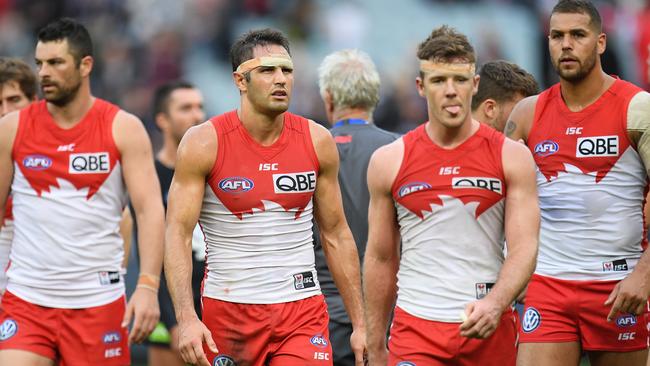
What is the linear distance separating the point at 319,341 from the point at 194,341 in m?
0.80

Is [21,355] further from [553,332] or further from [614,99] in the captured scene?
[614,99]

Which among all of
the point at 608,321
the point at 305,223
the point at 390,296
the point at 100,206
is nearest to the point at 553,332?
the point at 608,321

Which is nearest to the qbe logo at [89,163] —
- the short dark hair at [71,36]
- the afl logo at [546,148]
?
the short dark hair at [71,36]

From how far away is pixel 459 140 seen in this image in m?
7.14

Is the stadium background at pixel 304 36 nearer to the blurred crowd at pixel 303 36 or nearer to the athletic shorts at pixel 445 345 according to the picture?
the blurred crowd at pixel 303 36

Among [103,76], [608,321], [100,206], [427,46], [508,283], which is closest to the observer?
[508,283]

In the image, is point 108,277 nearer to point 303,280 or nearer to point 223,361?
point 223,361

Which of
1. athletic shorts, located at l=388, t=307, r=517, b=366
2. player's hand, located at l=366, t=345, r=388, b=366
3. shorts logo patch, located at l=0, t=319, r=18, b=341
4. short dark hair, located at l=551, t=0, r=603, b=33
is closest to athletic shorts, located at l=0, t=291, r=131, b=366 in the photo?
shorts logo patch, located at l=0, t=319, r=18, b=341

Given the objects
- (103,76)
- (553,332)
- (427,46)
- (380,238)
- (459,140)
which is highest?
(103,76)

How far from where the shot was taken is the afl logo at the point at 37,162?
857 cm

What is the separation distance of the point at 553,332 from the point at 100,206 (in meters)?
3.19

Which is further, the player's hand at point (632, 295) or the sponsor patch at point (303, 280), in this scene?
the player's hand at point (632, 295)

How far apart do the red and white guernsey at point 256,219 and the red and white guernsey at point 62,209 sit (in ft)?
4.62

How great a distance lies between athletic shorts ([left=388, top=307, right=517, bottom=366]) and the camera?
691cm
